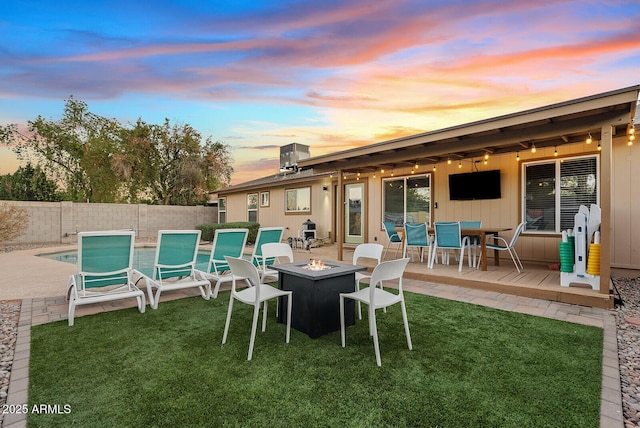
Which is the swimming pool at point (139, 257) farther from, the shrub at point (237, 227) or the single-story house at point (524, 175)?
the single-story house at point (524, 175)

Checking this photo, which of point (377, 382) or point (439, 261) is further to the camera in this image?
point (439, 261)

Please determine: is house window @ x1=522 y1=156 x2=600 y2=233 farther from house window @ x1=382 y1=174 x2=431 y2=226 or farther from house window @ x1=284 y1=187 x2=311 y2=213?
house window @ x1=284 y1=187 x2=311 y2=213

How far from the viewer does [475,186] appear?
723 cm

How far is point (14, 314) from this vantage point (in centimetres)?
378

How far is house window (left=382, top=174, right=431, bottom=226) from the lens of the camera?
8281 millimetres

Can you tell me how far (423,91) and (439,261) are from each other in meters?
4.69

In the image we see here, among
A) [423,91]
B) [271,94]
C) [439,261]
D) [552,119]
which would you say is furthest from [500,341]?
[271,94]

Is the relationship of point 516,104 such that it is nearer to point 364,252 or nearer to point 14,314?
point 364,252

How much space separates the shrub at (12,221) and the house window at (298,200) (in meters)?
9.63

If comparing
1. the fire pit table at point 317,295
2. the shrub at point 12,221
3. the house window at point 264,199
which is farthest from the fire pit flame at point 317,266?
the shrub at point 12,221

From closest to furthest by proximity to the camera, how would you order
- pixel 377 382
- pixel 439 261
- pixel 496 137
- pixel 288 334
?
pixel 377 382, pixel 288 334, pixel 496 137, pixel 439 261

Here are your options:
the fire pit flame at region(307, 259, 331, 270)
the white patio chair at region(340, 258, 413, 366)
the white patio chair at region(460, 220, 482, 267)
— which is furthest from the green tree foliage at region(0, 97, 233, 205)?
the white patio chair at region(340, 258, 413, 366)

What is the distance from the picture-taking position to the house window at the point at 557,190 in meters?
6.00

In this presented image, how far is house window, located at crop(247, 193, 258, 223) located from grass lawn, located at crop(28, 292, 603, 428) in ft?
36.5
